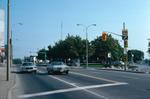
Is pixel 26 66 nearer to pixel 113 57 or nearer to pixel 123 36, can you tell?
pixel 123 36

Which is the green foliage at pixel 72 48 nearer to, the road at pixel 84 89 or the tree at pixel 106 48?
the tree at pixel 106 48

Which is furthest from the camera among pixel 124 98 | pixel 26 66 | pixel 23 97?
pixel 26 66

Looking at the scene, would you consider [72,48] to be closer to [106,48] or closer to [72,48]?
[72,48]

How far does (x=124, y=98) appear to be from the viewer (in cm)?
1620

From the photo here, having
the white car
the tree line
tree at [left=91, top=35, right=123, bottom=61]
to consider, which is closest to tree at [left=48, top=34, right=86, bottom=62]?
the tree line

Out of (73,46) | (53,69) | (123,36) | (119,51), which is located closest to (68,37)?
(73,46)

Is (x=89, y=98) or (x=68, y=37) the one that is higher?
(x=68, y=37)

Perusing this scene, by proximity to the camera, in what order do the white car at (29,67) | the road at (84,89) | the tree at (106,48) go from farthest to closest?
the tree at (106,48) < the white car at (29,67) < the road at (84,89)

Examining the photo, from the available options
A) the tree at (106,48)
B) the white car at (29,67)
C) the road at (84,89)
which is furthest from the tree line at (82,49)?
the road at (84,89)

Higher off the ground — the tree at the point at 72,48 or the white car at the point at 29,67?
the tree at the point at 72,48

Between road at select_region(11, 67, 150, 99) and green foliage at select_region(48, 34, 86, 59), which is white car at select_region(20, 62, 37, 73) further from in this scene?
green foliage at select_region(48, 34, 86, 59)

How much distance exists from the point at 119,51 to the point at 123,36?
76.8 m

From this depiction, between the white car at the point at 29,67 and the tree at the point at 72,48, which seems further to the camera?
the tree at the point at 72,48

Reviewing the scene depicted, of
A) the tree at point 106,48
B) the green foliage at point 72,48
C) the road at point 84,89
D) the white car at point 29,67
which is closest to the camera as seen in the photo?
the road at point 84,89
